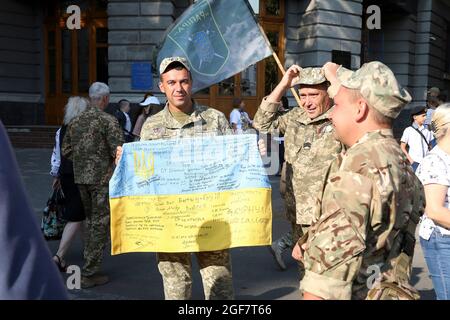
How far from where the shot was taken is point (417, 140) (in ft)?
26.9

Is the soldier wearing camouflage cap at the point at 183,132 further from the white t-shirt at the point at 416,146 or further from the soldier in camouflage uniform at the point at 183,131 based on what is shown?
the white t-shirt at the point at 416,146

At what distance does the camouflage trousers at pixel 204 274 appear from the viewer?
142 inches

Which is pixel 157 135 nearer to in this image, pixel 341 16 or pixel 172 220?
pixel 172 220

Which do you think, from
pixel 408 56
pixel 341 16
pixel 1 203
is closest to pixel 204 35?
pixel 1 203

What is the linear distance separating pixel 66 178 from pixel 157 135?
7.33 ft

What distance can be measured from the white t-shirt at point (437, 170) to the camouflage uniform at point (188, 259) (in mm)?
1389

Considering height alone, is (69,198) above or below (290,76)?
below

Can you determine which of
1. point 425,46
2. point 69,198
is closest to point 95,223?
point 69,198

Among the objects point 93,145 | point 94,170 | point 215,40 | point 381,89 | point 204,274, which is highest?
point 215,40

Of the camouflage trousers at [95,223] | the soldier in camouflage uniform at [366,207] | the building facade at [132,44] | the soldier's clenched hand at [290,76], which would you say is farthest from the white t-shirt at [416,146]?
the building facade at [132,44]

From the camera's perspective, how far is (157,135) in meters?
3.73

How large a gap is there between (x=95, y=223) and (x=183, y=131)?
2.02 meters

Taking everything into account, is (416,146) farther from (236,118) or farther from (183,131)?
(236,118)

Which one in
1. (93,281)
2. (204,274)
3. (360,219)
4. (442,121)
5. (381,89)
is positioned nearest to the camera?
(360,219)
